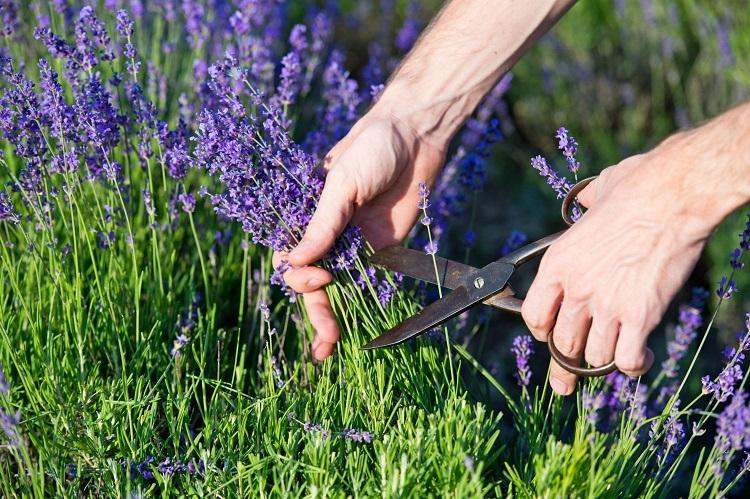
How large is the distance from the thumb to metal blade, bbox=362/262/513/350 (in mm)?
276

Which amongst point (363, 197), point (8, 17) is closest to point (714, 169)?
point (363, 197)

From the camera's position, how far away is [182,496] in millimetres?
1834

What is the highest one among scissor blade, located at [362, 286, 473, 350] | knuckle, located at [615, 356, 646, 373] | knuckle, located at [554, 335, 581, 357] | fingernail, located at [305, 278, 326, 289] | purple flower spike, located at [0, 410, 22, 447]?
fingernail, located at [305, 278, 326, 289]

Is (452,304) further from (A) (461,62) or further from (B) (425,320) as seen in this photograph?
(A) (461,62)

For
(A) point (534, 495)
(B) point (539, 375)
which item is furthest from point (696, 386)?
(A) point (534, 495)

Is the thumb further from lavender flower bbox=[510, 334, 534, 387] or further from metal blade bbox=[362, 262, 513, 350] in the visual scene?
lavender flower bbox=[510, 334, 534, 387]

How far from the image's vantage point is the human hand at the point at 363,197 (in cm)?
215

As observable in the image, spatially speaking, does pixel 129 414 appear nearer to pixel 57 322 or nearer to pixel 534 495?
pixel 57 322

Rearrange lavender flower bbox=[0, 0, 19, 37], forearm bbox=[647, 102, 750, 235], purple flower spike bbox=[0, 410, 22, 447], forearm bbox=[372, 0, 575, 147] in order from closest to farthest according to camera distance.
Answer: purple flower spike bbox=[0, 410, 22, 447] → forearm bbox=[647, 102, 750, 235] → forearm bbox=[372, 0, 575, 147] → lavender flower bbox=[0, 0, 19, 37]

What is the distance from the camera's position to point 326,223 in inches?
84.2

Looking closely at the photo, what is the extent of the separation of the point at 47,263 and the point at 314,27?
198 cm

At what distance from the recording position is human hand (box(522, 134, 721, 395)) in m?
1.82

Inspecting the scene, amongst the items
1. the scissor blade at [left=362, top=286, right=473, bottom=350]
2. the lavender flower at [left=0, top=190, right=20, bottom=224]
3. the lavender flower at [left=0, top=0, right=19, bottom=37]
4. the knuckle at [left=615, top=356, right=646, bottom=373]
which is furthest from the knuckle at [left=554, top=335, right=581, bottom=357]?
the lavender flower at [left=0, top=0, right=19, bottom=37]

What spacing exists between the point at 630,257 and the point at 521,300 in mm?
368
